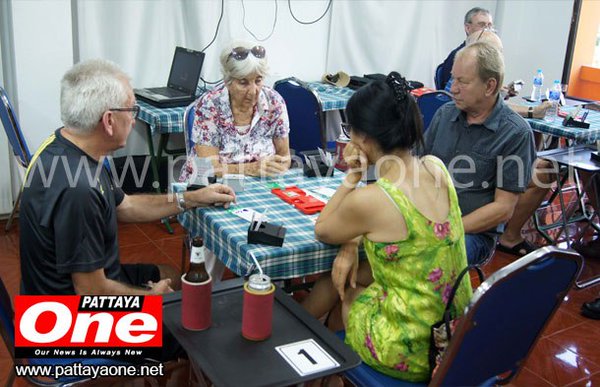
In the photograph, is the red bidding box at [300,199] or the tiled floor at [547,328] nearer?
the red bidding box at [300,199]

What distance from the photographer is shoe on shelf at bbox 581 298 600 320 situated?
11.3 ft

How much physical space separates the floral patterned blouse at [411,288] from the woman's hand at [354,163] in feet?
0.76

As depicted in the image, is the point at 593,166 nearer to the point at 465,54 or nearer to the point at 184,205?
the point at 465,54

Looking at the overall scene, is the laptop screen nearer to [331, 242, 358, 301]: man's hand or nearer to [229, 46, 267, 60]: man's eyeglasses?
[229, 46, 267, 60]: man's eyeglasses

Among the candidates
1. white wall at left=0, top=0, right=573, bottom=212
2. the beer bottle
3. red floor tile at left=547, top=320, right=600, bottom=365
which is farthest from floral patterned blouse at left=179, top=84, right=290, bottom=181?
red floor tile at left=547, top=320, right=600, bottom=365

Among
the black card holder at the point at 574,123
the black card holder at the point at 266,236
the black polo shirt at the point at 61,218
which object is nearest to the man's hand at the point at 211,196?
the black card holder at the point at 266,236

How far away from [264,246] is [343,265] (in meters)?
0.27

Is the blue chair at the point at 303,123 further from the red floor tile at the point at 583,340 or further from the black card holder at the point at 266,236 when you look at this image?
the black card holder at the point at 266,236

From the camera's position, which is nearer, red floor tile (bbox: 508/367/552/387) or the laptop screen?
red floor tile (bbox: 508/367/552/387)

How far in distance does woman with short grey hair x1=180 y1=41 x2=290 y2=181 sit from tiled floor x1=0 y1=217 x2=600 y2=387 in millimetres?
949

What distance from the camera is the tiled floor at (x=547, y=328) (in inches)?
113

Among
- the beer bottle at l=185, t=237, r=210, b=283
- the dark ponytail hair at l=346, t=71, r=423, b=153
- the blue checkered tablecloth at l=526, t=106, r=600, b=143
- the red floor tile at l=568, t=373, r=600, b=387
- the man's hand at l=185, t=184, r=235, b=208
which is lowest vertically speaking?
the red floor tile at l=568, t=373, r=600, b=387

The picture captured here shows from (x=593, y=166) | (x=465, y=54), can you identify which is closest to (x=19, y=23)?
(x=465, y=54)

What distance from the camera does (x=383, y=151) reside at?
1.98 metres
